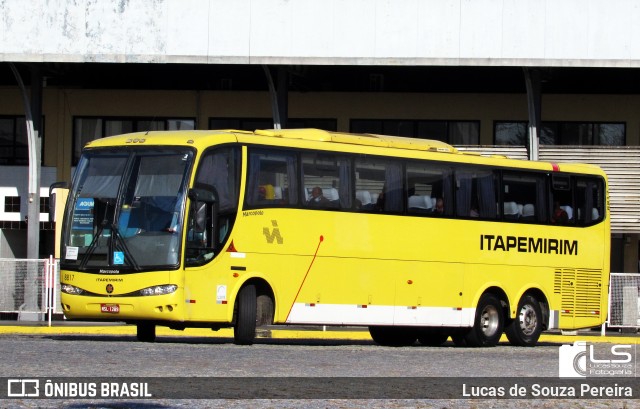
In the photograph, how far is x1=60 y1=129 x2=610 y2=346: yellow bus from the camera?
20.9 m

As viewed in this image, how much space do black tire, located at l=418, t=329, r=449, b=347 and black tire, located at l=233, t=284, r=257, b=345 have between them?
5265 millimetres

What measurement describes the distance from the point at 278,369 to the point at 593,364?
5.63 m

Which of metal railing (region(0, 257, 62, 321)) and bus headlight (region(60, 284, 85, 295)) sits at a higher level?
bus headlight (region(60, 284, 85, 295))

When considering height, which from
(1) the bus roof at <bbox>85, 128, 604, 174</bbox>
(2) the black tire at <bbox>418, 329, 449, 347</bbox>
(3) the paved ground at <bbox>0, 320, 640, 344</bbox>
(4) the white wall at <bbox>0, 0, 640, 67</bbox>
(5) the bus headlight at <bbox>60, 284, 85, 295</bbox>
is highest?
(4) the white wall at <bbox>0, 0, 640, 67</bbox>

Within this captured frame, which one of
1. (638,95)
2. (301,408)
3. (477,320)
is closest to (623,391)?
(301,408)

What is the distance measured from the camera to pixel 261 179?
21781 mm

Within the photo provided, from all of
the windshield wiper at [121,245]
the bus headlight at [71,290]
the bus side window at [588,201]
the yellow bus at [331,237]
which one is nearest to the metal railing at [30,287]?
the yellow bus at [331,237]

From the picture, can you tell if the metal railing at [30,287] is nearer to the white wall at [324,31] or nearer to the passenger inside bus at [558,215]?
the white wall at [324,31]

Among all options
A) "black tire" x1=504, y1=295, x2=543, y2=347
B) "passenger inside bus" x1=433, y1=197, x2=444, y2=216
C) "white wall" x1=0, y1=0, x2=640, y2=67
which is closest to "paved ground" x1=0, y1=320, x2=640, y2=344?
"black tire" x1=504, y1=295, x2=543, y2=347

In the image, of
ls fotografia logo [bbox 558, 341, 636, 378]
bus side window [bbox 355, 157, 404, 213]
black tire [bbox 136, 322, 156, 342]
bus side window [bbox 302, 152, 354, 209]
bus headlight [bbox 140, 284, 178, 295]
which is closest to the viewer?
ls fotografia logo [bbox 558, 341, 636, 378]

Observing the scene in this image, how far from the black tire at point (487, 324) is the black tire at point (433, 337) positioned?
0.87 metres

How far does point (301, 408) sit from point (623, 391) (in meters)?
4.38

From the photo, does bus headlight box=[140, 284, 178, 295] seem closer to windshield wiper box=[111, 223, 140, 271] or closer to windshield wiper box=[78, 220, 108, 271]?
windshield wiper box=[111, 223, 140, 271]

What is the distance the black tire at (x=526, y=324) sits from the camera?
2558 centimetres
